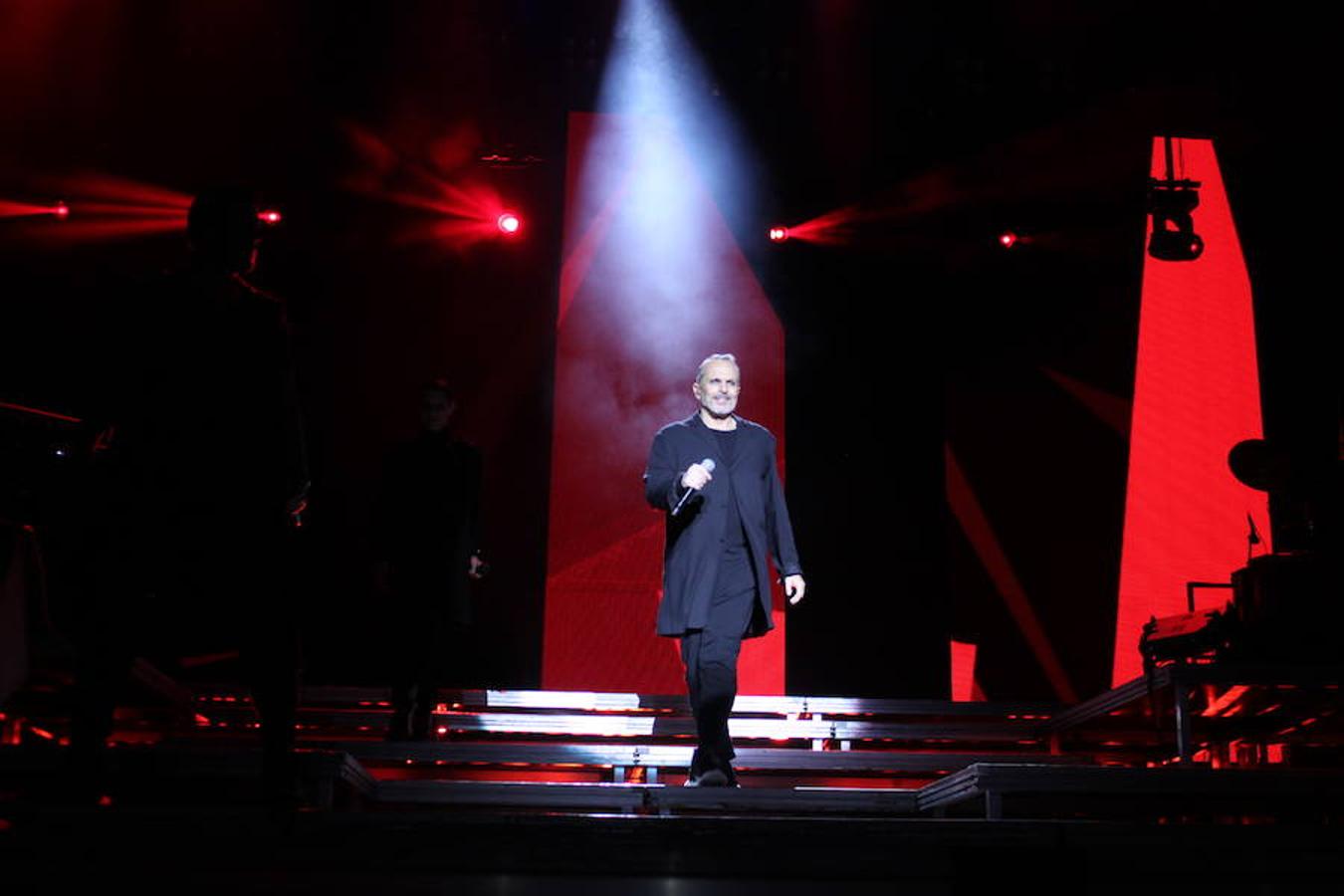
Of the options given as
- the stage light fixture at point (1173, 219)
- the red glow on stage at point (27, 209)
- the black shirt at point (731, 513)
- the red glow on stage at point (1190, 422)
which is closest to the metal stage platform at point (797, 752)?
the black shirt at point (731, 513)

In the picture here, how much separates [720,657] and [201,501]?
2.49m

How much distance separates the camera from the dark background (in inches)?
371

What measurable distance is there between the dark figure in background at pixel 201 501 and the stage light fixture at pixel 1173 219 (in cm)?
737

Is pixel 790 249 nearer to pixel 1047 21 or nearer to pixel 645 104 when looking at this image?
pixel 645 104

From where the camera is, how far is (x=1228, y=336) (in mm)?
10305

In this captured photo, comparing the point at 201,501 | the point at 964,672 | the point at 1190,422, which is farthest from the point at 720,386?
the point at 1190,422

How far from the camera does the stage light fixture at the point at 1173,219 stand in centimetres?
920

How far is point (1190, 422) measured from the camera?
397 inches

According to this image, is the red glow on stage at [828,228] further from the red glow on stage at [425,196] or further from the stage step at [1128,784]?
the stage step at [1128,784]

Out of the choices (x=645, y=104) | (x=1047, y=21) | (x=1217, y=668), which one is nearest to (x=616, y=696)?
(x=1217, y=668)

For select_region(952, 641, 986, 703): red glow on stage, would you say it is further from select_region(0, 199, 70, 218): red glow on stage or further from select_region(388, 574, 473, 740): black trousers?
select_region(0, 199, 70, 218): red glow on stage

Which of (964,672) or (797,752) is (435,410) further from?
(964,672)

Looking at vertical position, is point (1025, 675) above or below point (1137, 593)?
below

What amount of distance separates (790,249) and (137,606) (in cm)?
746
